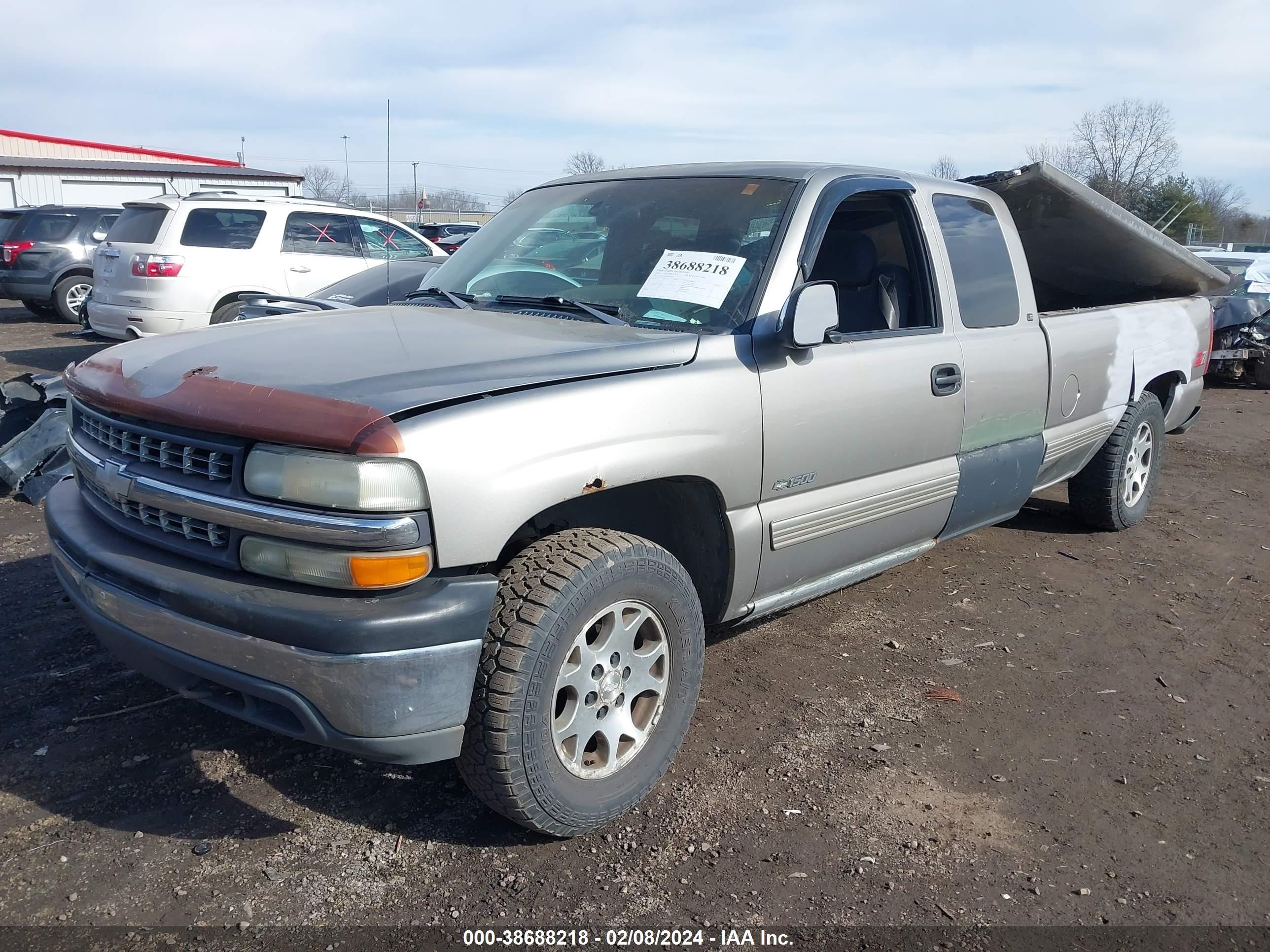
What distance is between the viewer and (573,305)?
3.55 meters

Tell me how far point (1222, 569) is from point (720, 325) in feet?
12.0

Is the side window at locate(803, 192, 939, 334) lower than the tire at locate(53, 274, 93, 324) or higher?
higher

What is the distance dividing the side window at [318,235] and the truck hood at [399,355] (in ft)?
25.3

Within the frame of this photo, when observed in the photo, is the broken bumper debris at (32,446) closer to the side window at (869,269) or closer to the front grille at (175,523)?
the front grille at (175,523)

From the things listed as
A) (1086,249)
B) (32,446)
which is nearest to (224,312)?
(32,446)

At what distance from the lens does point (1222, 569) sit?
5441 millimetres

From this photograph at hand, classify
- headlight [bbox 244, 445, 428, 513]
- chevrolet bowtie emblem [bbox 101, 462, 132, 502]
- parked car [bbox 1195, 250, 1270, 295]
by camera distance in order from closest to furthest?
headlight [bbox 244, 445, 428, 513]
chevrolet bowtie emblem [bbox 101, 462, 132, 502]
parked car [bbox 1195, 250, 1270, 295]

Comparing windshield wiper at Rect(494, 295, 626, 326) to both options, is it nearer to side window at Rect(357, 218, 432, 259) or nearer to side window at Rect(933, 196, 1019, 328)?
side window at Rect(933, 196, 1019, 328)

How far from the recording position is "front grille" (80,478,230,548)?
2.54 metres

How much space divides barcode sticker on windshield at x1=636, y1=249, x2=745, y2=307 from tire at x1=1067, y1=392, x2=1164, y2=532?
303 centimetres

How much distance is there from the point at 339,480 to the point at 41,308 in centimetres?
1754

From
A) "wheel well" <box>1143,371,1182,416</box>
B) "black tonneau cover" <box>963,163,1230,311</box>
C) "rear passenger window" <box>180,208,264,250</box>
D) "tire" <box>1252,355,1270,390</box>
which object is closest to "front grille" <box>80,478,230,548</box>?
"black tonneau cover" <box>963,163,1230,311</box>

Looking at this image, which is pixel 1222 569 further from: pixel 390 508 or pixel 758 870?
pixel 390 508

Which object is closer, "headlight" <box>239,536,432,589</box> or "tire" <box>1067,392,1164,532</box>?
"headlight" <box>239,536,432,589</box>
